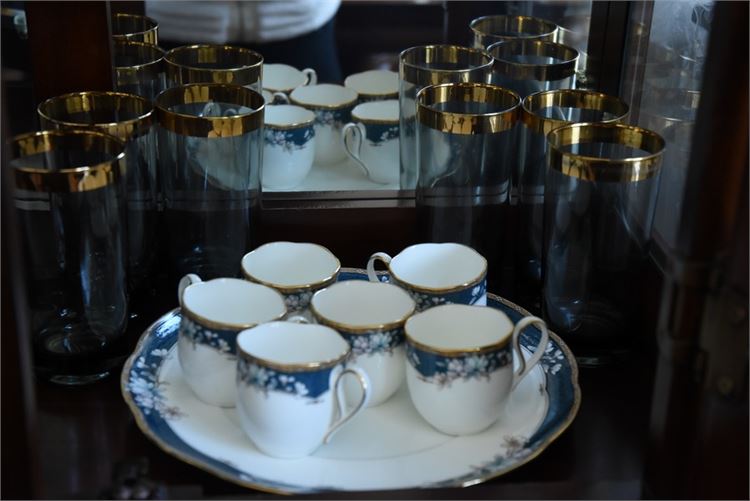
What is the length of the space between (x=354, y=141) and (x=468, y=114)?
12cm

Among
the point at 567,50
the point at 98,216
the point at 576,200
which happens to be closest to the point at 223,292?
the point at 98,216

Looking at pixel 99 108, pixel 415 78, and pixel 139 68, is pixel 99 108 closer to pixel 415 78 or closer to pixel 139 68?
pixel 139 68

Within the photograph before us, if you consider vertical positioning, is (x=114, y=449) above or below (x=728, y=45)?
below

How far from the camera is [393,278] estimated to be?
54 centimetres

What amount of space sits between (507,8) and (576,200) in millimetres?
262

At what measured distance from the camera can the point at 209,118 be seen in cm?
56

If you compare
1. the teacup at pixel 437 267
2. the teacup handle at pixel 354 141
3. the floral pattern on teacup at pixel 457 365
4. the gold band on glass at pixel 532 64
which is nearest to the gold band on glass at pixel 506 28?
the gold band on glass at pixel 532 64

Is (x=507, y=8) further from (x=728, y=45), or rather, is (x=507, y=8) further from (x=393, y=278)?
(x=728, y=45)

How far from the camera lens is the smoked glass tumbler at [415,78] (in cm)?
67

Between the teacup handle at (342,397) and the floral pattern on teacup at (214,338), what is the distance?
6 centimetres

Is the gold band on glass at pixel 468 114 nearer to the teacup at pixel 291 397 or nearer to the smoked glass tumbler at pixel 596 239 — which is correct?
the smoked glass tumbler at pixel 596 239

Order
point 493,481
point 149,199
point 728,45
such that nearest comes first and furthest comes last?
Result: point 728,45 → point 493,481 → point 149,199

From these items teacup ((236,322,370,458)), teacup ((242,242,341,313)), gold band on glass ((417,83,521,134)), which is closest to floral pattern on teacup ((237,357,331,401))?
teacup ((236,322,370,458))

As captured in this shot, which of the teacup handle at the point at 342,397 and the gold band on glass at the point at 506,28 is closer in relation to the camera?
the teacup handle at the point at 342,397
